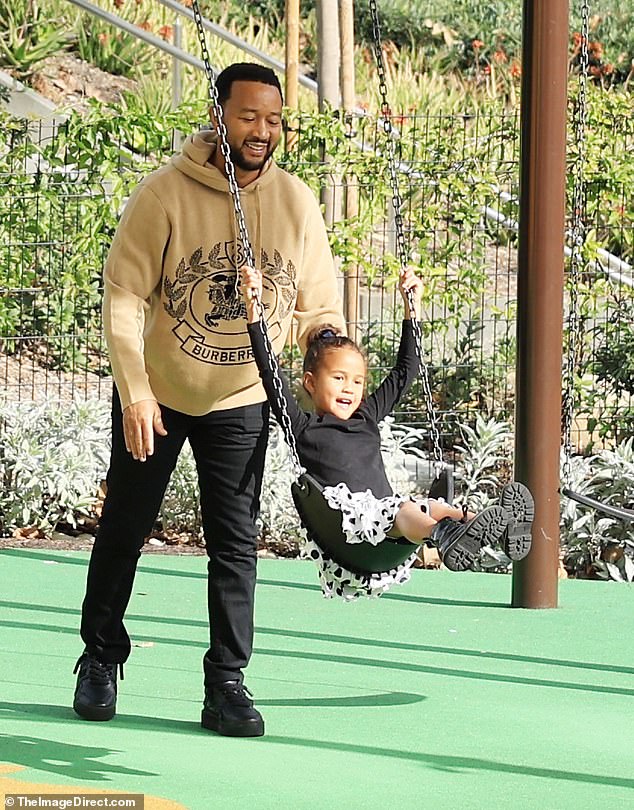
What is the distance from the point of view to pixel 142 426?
4.54 m

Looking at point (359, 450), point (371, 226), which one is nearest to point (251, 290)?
point (359, 450)

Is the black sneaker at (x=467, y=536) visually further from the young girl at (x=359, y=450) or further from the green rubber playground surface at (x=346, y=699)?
the green rubber playground surface at (x=346, y=699)

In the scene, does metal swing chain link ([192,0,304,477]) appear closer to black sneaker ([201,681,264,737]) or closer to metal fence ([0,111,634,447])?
black sneaker ([201,681,264,737])

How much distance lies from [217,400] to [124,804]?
122 cm

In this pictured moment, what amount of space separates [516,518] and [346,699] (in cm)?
122

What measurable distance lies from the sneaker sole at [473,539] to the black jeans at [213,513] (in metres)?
0.72

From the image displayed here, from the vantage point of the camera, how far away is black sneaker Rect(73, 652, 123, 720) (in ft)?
16.3

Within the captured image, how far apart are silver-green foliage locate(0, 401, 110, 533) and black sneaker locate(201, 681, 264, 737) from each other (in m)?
3.89

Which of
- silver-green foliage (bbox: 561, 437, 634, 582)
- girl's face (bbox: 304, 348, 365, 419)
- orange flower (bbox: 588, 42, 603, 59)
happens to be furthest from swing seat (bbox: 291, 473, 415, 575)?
orange flower (bbox: 588, 42, 603, 59)

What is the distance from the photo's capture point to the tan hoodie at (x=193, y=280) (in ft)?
15.1

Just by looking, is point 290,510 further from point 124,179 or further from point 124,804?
point 124,804

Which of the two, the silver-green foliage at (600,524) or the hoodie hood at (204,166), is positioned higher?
the hoodie hood at (204,166)

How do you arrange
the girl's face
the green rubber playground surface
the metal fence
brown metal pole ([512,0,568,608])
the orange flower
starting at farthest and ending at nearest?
the orange flower, the metal fence, brown metal pole ([512,0,568,608]), the girl's face, the green rubber playground surface

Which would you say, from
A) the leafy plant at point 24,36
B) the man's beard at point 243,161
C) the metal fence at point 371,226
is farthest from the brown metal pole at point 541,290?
the leafy plant at point 24,36
